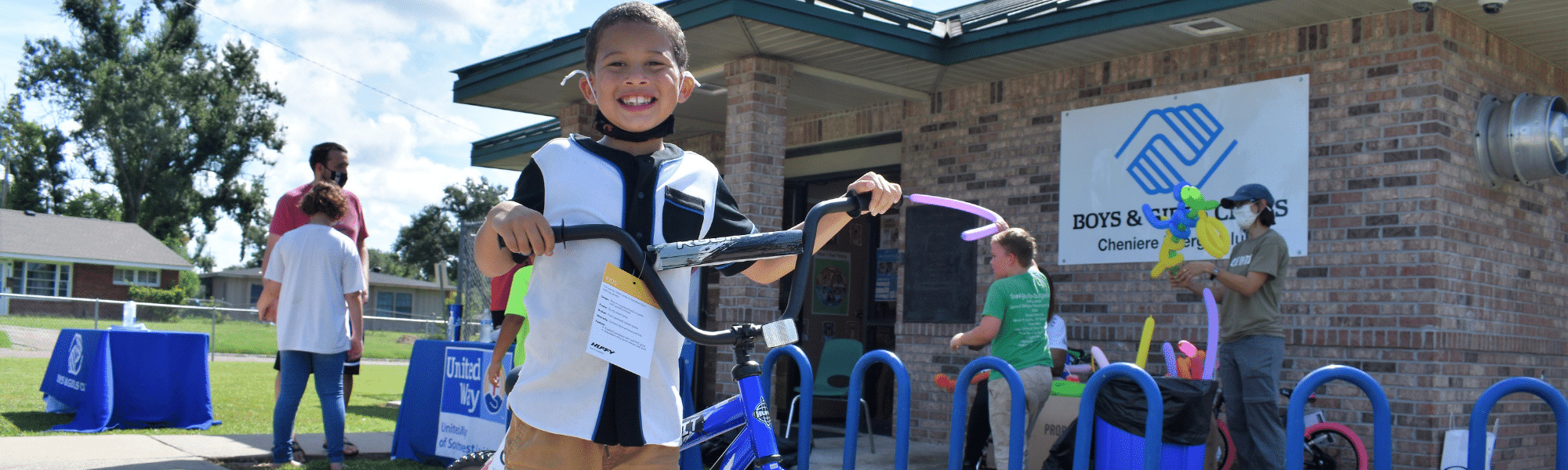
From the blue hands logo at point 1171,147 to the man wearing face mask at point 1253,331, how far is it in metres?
0.97

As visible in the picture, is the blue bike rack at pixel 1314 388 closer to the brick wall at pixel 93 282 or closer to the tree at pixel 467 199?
the brick wall at pixel 93 282

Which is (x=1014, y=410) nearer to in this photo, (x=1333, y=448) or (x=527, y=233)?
(x=527, y=233)

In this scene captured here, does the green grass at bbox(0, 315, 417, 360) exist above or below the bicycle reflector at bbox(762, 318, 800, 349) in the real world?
below

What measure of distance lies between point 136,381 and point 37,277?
43.8 metres

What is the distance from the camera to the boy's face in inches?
72.8

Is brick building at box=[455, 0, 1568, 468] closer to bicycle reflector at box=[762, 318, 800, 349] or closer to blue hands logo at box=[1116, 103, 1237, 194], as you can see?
blue hands logo at box=[1116, 103, 1237, 194]

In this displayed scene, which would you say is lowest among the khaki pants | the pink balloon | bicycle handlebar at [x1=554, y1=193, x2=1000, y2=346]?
the khaki pants

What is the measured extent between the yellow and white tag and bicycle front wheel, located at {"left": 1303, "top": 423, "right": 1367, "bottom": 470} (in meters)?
5.57

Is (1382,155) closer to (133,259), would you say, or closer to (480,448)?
(480,448)

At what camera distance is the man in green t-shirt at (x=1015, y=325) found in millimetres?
5691

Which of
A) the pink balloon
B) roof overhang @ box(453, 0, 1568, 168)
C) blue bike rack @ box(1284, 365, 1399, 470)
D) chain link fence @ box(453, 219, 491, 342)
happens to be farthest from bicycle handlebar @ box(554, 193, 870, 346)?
chain link fence @ box(453, 219, 491, 342)

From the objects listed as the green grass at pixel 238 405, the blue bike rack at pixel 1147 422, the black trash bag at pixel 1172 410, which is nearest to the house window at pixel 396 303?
the green grass at pixel 238 405

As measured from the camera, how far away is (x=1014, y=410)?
3975mm

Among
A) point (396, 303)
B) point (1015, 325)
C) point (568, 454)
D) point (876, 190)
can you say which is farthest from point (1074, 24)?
point (396, 303)
